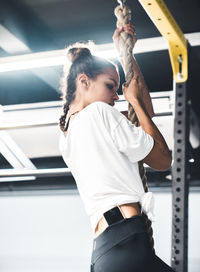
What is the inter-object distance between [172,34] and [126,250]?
3.56 ft

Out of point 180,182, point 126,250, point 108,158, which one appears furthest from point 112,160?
point 180,182

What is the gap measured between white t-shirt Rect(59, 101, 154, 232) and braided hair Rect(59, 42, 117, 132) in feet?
0.54

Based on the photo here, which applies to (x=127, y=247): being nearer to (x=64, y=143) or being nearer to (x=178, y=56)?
(x=64, y=143)

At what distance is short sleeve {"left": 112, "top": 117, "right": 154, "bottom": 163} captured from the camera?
154 cm

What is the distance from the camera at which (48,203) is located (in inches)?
265

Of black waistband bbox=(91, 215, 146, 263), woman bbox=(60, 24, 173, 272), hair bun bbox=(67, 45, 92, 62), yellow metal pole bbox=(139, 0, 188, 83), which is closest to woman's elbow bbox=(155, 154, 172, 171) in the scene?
woman bbox=(60, 24, 173, 272)

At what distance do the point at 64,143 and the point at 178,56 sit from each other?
801mm

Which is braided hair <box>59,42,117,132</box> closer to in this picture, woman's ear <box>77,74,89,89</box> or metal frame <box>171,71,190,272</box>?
woman's ear <box>77,74,89,89</box>

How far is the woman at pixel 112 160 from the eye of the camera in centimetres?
149

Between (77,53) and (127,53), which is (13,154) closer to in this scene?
(77,53)

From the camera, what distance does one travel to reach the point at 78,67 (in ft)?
5.94

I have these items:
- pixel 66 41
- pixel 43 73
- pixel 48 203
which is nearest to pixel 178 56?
pixel 66 41

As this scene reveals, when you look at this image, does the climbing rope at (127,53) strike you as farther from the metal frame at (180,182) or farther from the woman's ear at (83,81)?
the metal frame at (180,182)

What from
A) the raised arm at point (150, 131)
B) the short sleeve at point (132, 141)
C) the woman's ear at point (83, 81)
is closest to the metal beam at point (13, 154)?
the woman's ear at point (83, 81)
